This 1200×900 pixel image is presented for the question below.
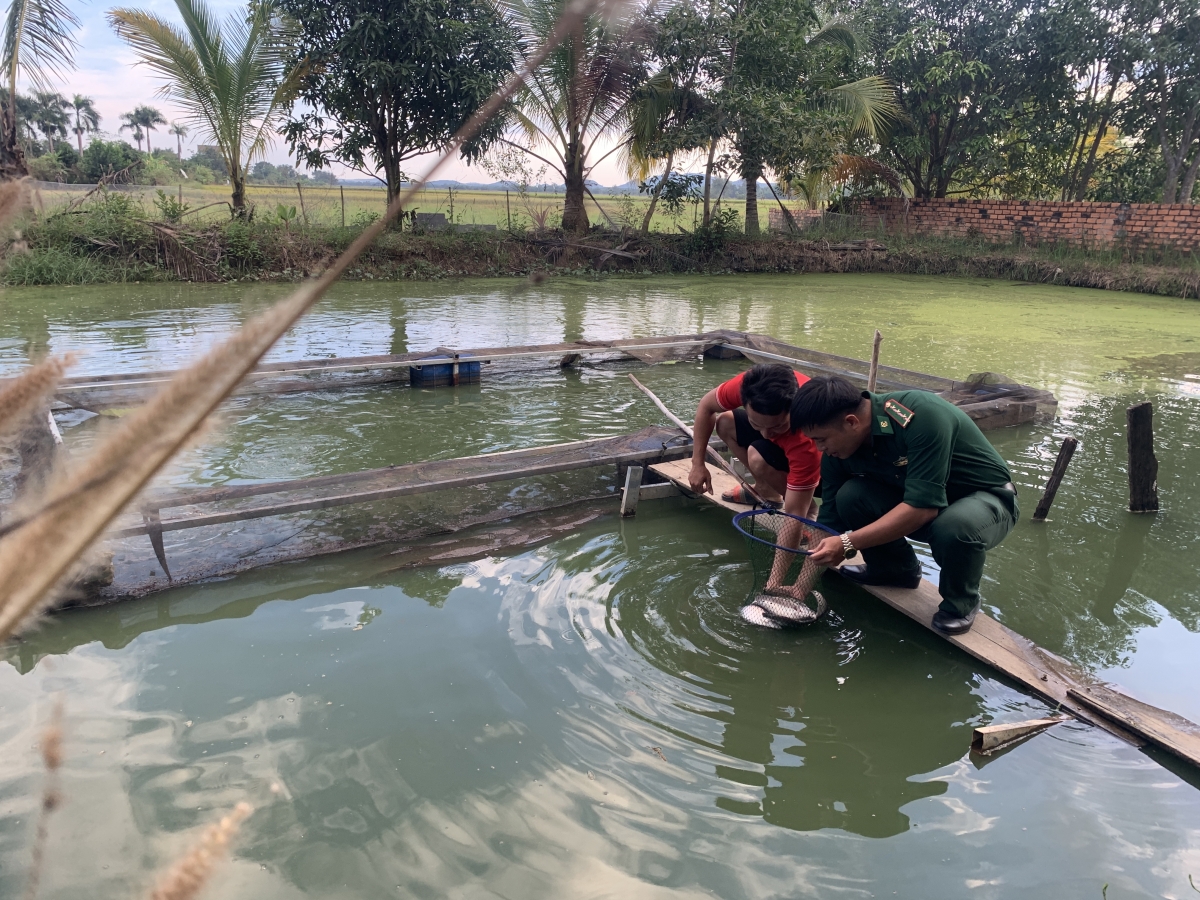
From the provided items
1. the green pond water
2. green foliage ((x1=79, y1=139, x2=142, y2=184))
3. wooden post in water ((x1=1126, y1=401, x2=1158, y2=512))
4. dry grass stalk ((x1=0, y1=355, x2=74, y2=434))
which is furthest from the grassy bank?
green foliage ((x1=79, y1=139, x2=142, y2=184))

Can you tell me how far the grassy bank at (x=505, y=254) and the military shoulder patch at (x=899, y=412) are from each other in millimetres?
9337

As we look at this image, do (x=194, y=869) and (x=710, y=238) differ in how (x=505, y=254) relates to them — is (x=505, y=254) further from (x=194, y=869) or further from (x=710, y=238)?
(x=194, y=869)

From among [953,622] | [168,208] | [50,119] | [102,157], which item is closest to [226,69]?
[168,208]

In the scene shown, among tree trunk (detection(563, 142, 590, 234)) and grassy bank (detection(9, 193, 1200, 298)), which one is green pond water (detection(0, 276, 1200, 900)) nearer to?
grassy bank (detection(9, 193, 1200, 298))

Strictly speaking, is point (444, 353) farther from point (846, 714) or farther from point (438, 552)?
point (846, 714)

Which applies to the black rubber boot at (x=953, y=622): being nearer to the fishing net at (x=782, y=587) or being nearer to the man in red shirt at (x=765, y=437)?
the fishing net at (x=782, y=587)

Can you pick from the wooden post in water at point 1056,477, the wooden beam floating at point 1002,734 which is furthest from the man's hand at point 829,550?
the wooden post in water at point 1056,477

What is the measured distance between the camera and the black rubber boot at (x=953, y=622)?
270 centimetres

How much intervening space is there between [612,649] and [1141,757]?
1594 millimetres

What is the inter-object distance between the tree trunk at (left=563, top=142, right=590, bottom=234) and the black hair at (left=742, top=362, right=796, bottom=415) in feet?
39.2

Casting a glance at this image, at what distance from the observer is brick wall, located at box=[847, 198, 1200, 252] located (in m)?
13.3

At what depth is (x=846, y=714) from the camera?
249 cm

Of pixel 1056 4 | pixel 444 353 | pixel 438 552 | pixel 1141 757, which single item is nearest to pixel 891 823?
pixel 1141 757

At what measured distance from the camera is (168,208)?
442 inches
